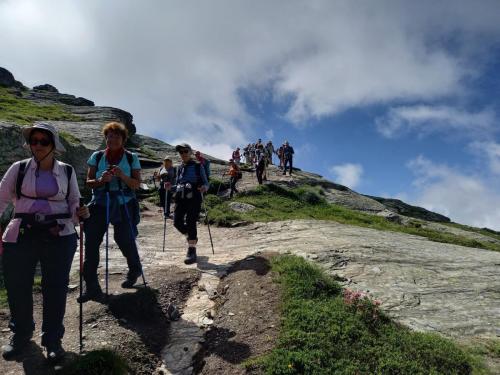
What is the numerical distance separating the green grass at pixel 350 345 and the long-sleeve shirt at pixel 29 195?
11.6 feet

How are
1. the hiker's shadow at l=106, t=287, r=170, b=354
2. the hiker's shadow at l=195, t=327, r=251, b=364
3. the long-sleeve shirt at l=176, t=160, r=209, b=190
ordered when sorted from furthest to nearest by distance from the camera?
the long-sleeve shirt at l=176, t=160, r=209, b=190 → the hiker's shadow at l=106, t=287, r=170, b=354 → the hiker's shadow at l=195, t=327, r=251, b=364

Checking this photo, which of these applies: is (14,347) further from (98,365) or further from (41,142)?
(41,142)

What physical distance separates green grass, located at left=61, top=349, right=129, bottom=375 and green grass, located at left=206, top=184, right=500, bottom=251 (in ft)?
43.3

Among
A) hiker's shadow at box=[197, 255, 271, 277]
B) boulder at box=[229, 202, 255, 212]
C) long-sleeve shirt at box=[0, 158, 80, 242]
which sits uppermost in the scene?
boulder at box=[229, 202, 255, 212]

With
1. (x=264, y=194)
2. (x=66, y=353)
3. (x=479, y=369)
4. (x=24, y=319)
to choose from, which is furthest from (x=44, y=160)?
(x=264, y=194)

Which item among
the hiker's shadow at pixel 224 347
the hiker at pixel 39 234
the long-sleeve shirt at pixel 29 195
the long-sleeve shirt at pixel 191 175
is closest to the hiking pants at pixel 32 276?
the hiker at pixel 39 234

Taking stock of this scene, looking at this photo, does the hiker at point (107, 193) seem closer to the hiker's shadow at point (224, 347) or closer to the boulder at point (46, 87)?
the hiker's shadow at point (224, 347)

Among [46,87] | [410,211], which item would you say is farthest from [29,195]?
[46,87]

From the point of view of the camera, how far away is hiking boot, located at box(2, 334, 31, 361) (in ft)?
19.3

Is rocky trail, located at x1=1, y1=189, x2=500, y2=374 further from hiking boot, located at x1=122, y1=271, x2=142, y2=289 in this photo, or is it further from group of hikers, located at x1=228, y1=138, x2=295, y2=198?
group of hikers, located at x1=228, y1=138, x2=295, y2=198

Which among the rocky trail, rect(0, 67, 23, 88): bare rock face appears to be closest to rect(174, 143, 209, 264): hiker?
the rocky trail

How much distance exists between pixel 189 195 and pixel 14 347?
599cm

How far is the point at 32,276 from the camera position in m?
5.95

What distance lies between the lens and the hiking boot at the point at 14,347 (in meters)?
5.88
